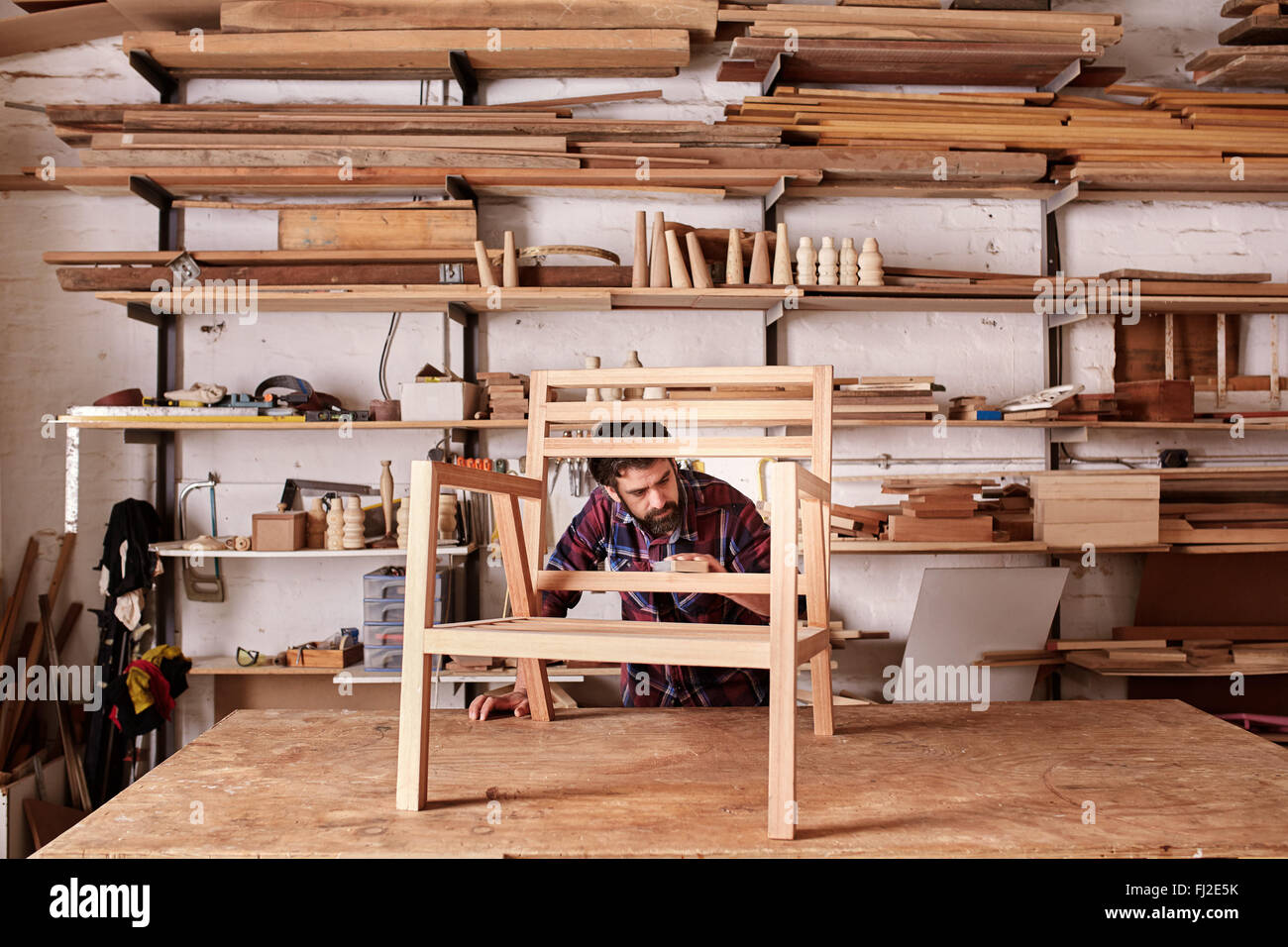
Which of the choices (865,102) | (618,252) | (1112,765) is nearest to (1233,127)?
(865,102)

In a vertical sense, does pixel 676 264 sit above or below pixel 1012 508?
above

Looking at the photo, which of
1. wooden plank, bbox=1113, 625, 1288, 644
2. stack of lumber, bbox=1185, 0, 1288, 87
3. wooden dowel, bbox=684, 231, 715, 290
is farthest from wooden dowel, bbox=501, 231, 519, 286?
stack of lumber, bbox=1185, 0, 1288, 87

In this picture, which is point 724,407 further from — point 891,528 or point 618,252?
point 618,252

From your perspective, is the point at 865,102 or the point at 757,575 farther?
the point at 865,102

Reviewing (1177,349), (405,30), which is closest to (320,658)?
(405,30)

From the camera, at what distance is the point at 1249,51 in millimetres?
3672

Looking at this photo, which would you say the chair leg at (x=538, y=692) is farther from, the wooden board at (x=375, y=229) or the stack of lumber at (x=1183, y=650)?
the stack of lumber at (x=1183, y=650)

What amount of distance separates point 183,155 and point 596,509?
7.63 feet

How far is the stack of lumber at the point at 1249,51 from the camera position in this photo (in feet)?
12.1

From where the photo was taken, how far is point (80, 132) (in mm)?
3654

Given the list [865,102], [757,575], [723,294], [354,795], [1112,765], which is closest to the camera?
[354,795]

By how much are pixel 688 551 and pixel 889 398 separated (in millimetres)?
1396

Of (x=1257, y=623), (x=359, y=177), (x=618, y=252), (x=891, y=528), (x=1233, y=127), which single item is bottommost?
(x=1257, y=623)

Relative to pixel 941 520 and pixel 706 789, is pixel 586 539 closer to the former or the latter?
pixel 706 789
